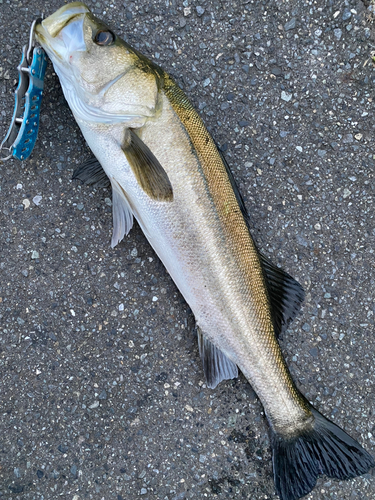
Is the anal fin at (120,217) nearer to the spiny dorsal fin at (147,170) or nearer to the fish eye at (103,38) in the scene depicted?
the spiny dorsal fin at (147,170)

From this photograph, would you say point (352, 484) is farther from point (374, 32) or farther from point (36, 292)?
point (374, 32)

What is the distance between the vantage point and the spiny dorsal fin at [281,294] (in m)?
2.48

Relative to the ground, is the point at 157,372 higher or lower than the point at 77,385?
lower

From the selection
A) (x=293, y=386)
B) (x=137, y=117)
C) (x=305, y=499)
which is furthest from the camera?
(x=305, y=499)

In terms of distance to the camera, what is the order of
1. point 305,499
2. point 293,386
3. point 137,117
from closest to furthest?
1. point 137,117
2. point 293,386
3. point 305,499

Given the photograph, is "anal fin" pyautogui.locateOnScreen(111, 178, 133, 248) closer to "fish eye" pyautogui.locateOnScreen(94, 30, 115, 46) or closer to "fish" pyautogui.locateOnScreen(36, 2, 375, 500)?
"fish" pyautogui.locateOnScreen(36, 2, 375, 500)

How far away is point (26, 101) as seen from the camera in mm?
2416

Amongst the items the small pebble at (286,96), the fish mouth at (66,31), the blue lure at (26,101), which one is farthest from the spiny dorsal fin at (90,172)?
the small pebble at (286,96)

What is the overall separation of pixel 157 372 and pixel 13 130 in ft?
5.80

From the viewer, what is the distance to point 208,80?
2744 millimetres

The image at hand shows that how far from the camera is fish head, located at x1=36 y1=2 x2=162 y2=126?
87.4 inches

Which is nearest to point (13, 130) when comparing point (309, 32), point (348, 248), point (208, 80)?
point (208, 80)

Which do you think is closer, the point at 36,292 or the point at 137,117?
the point at 137,117

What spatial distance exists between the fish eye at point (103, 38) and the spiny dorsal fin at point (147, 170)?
1.64 ft
